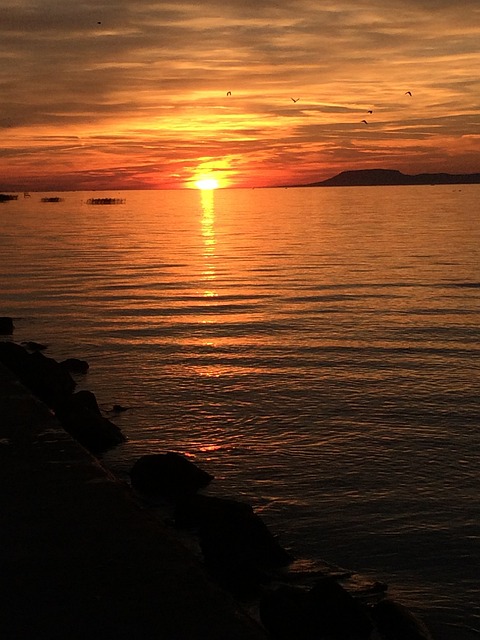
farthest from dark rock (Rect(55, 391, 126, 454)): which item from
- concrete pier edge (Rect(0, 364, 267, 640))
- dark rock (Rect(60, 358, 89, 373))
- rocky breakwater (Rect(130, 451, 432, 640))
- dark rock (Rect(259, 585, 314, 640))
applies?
dark rock (Rect(259, 585, 314, 640))

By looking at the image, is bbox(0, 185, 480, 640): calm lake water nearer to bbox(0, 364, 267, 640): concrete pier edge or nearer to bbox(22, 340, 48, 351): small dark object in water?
bbox(22, 340, 48, 351): small dark object in water

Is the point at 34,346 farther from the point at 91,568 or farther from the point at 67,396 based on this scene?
the point at 91,568

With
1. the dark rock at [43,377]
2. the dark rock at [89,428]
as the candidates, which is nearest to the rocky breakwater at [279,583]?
the dark rock at [89,428]

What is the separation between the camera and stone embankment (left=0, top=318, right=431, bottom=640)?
727cm

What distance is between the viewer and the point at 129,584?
788cm

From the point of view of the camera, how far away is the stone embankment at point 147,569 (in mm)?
7273

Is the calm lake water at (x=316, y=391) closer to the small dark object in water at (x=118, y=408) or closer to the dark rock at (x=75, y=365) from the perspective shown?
the small dark object in water at (x=118, y=408)

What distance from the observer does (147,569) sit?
325 inches

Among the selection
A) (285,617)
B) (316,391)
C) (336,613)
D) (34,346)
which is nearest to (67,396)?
(316,391)

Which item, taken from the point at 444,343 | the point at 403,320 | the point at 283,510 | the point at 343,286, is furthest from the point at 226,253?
the point at 283,510

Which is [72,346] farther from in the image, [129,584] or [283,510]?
[129,584]

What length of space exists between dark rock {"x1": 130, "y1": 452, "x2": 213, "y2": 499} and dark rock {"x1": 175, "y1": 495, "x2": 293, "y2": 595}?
1.76 meters

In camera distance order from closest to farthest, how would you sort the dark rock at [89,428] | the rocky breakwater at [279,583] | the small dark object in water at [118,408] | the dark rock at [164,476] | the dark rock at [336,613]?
the rocky breakwater at [279,583], the dark rock at [336,613], the dark rock at [164,476], the dark rock at [89,428], the small dark object in water at [118,408]

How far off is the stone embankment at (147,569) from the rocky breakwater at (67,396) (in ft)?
7.45
